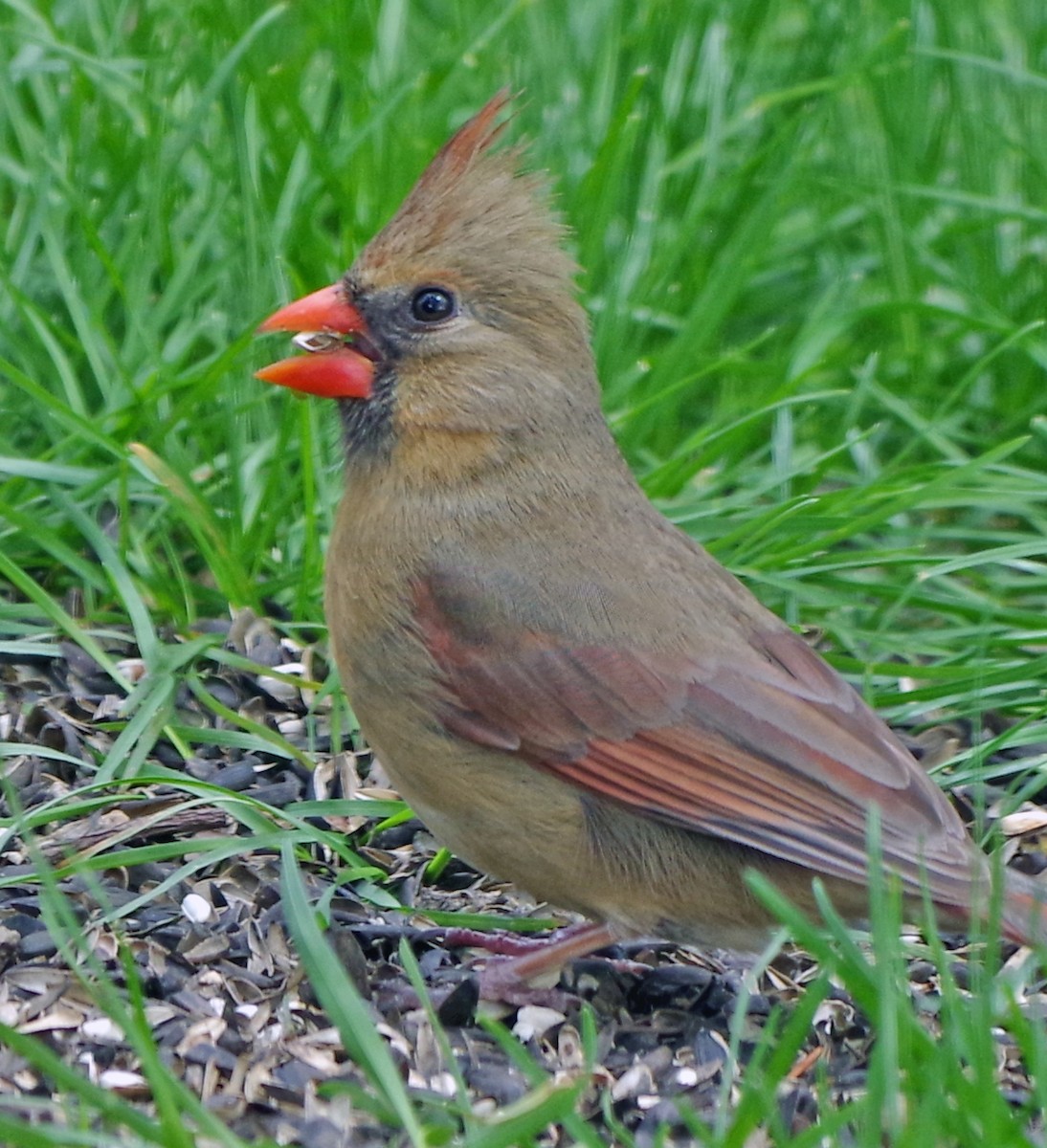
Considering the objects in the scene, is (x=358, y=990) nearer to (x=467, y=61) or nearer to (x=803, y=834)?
(x=803, y=834)

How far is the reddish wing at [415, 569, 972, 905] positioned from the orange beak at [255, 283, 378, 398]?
0.40 meters

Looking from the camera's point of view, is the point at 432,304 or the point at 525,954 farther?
the point at 432,304

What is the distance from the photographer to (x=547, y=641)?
3.37 m

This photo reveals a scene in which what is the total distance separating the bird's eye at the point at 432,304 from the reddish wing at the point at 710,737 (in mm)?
467

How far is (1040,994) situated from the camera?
3318mm

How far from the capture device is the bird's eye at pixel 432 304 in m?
3.55

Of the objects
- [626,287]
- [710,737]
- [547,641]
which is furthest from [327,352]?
[626,287]

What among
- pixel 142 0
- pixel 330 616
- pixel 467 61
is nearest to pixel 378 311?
pixel 330 616

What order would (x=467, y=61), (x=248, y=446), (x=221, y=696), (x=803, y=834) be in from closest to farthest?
(x=803, y=834) → (x=221, y=696) → (x=248, y=446) → (x=467, y=61)

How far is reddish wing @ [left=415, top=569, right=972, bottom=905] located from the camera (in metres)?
3.16

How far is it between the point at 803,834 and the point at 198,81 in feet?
8.72

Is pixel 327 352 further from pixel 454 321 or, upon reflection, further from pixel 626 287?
pixel 626 287

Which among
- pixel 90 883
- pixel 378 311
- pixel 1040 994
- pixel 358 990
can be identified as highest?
pixel 378 311

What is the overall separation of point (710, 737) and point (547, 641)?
1.04ft
